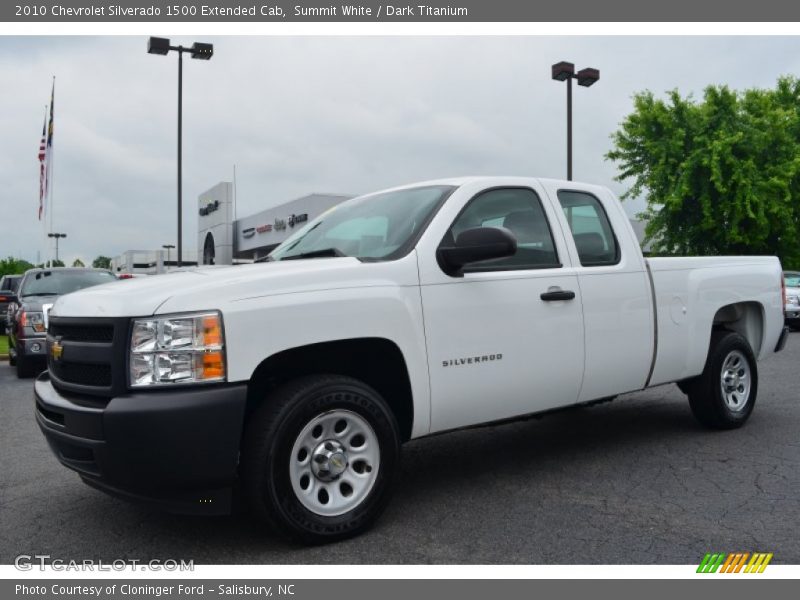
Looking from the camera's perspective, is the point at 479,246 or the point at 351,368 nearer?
the point at 479,246

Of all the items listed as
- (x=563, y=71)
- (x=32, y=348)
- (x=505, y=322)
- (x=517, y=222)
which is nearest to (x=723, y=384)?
(x=517, y=222)

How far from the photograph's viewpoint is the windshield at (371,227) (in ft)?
13.9

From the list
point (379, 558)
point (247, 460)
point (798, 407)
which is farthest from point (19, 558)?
point (798, 407)

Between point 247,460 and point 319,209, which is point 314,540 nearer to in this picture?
point 247,460

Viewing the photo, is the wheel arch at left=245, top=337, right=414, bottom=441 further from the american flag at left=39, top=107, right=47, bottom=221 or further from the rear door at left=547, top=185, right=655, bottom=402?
the american flag at left=39, top=107, right=47, bottom=221

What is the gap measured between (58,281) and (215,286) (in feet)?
29.2

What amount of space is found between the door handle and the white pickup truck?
0.04 ft

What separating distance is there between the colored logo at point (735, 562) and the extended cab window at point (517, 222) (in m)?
1.87

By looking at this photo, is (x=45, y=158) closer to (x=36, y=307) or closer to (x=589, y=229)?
(x=36, y=307)

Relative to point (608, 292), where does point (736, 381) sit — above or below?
below

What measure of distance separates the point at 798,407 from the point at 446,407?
458cm

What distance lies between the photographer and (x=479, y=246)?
12.8 ft

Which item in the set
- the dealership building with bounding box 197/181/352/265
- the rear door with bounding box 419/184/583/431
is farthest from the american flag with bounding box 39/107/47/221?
the rear door with bounding box 419/184/583/431

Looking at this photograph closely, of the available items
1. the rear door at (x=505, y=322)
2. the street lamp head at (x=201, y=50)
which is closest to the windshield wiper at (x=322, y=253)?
the rear door at (x=505, y=322)
